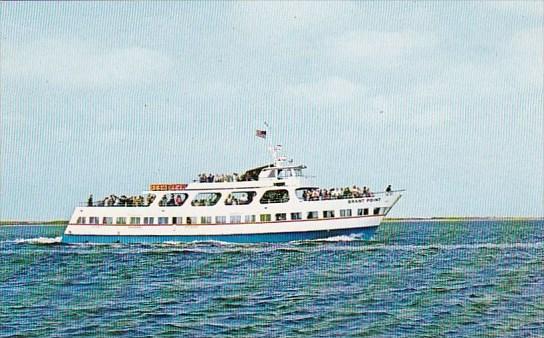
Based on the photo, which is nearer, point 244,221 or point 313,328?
point 313,328

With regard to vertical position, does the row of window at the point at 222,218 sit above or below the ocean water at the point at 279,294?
above

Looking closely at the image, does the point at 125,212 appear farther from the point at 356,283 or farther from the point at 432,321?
the point at 432,321

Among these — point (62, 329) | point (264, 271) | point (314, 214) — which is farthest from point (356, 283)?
point (314, 214)

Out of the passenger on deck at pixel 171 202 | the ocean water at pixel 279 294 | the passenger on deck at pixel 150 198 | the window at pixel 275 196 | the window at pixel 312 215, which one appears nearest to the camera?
the ocean water at pixel 279 294

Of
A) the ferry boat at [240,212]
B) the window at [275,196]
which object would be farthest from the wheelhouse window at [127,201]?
the window at [275,196]

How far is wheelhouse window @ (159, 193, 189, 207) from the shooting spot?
58606mm

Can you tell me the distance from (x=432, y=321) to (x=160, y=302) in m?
9.53

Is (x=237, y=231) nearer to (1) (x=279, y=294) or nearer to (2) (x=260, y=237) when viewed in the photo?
(2) (x=260, y=237)

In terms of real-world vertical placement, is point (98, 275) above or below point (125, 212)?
below

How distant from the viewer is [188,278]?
33312 mm

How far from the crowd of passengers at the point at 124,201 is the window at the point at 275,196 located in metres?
9.18

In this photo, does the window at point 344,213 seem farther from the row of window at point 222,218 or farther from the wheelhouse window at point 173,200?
the wheelhouse window at point 173,200

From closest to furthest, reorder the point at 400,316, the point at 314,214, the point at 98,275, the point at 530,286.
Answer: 1. the point at 400,316
2. the point at 530,286
3. the point at 98,275
4. the point at 314,214

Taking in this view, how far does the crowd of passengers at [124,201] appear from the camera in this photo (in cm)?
5969
